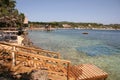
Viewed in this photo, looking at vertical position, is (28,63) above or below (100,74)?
above

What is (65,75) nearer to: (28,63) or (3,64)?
(28,63)

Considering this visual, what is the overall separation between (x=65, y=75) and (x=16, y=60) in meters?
2.83

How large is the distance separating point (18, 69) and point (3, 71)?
0.77m

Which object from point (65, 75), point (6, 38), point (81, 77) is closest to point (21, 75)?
point (65, 75)

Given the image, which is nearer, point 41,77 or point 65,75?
point 41,77

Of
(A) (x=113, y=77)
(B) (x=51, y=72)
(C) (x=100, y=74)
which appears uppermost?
(B) (x=51, y=72)

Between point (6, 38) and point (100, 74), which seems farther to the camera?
point (6, 38)

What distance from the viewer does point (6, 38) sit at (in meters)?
19.4

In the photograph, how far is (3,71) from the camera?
8375 millimetres

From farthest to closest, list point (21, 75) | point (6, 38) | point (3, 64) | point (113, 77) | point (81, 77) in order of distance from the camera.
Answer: point (6, 38), point (113, 77), point (81, 77), point (3, 64), point (21, 75)

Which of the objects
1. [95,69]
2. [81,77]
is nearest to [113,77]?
[95,69]

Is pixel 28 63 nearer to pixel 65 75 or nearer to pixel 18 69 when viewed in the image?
pixel 18 69

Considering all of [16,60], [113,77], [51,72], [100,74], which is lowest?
[113,77]

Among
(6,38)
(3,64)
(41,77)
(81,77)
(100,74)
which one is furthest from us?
(6,38)
